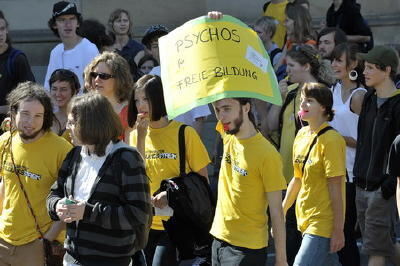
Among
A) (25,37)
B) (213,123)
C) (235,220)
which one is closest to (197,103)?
(235,220)

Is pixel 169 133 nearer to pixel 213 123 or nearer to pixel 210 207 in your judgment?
pixel 210 207

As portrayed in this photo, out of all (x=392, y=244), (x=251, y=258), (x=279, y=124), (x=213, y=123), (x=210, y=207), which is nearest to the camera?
→ (x=251, y=258)

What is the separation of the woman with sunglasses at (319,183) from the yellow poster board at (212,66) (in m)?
1.03

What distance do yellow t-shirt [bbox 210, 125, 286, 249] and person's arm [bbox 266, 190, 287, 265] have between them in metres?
0.05

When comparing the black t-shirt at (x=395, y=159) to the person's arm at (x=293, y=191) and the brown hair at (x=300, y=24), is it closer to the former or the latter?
the person's arm at (x=293, y=191)

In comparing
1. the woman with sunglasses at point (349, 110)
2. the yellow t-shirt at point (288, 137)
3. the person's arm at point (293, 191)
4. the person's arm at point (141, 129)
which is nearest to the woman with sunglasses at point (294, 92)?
the yellow t-shirt at point (288, 137)

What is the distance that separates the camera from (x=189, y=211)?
253 inches

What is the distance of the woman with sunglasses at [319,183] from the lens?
664 centimetres

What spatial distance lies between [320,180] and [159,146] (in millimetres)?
1115

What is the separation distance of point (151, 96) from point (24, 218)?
3.83ft

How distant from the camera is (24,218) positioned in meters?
6.07

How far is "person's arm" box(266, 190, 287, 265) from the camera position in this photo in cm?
574

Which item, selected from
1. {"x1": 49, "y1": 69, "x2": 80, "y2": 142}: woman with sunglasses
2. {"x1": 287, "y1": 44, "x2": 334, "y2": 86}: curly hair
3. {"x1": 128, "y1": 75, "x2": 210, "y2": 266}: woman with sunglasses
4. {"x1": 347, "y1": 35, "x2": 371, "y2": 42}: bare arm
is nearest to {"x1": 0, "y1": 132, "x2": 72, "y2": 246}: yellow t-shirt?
{"x1": 128, "y1": 75, "x2": 210, "y2": 266}: woman with sunglasses

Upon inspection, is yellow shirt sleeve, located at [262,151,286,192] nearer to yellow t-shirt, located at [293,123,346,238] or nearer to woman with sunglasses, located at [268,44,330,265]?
yellow t-shirt, located at [293,123,346,238]
